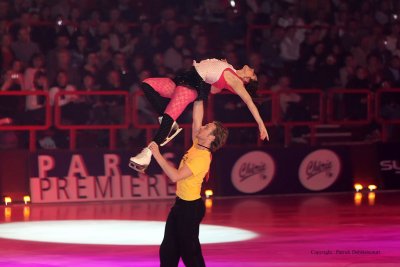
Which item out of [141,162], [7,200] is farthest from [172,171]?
[7,200]

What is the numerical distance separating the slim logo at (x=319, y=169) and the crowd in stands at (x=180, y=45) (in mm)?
914

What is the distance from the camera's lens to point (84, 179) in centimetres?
1900

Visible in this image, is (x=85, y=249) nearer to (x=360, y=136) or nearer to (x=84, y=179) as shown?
(x=84, y=179)

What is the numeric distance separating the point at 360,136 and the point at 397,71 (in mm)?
2096

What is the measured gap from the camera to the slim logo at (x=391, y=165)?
70.8 ft

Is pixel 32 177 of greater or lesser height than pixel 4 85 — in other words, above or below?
below

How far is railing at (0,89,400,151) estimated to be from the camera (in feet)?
60.7

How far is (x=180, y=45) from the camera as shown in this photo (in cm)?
2120

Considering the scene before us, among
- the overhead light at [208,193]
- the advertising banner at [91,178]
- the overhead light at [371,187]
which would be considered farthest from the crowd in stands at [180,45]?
the overhead light at [208,193]

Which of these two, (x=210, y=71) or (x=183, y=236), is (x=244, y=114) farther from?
(x=183, y=236)

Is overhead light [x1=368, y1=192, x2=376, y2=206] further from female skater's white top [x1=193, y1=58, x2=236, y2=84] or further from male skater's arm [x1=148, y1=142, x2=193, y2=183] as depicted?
male skater's arm [x1=148, y1=142, x2=193, y2=183]

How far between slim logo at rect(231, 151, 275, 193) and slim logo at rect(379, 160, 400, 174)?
2.54 metres

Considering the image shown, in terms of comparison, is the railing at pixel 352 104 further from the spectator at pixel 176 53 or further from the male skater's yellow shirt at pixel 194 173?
the male skater's yellow shirt at pixel 194 173

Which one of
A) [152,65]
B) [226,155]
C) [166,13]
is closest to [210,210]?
[226,155]
